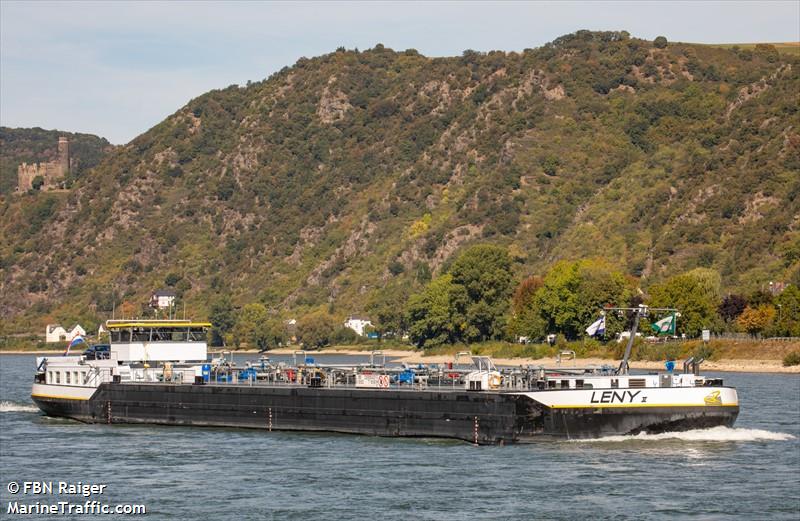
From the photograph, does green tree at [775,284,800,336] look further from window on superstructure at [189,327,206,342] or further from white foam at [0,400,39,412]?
white foam at [0,400,39,412]

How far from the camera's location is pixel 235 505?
2245 inches

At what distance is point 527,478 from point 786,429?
24319mm

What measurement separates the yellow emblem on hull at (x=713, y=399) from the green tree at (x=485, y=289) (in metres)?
121

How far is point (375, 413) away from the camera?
250ft

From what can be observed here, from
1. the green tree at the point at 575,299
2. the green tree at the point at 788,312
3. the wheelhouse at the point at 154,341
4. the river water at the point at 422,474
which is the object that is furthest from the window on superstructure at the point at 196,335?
the green tree at the point at 788,312

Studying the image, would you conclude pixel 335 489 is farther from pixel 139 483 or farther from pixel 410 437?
pixel 410 437

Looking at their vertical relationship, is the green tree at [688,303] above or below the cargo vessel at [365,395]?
above

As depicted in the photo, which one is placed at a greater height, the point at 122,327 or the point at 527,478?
the point at 122,327

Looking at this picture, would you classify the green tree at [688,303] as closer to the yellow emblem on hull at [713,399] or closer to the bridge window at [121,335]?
the bridge window at [121,335]

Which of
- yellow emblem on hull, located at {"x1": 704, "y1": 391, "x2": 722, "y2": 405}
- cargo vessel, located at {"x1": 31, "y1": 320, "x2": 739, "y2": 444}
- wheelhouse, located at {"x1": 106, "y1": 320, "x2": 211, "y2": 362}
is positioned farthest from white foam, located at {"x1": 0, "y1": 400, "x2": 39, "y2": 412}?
yellow emblem on hull, located at {"x1": 704, "y1": 391, "x2": 722, "y2": 405}

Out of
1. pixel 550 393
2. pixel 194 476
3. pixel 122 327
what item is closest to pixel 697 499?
pixel 550 393

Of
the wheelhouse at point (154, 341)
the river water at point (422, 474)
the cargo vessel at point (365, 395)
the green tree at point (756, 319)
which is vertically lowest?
the river water at point (422, 474)

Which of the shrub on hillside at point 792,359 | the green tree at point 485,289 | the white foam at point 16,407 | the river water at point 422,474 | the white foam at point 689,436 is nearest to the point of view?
the river water at point 422,474

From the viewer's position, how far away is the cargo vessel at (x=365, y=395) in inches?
2717
